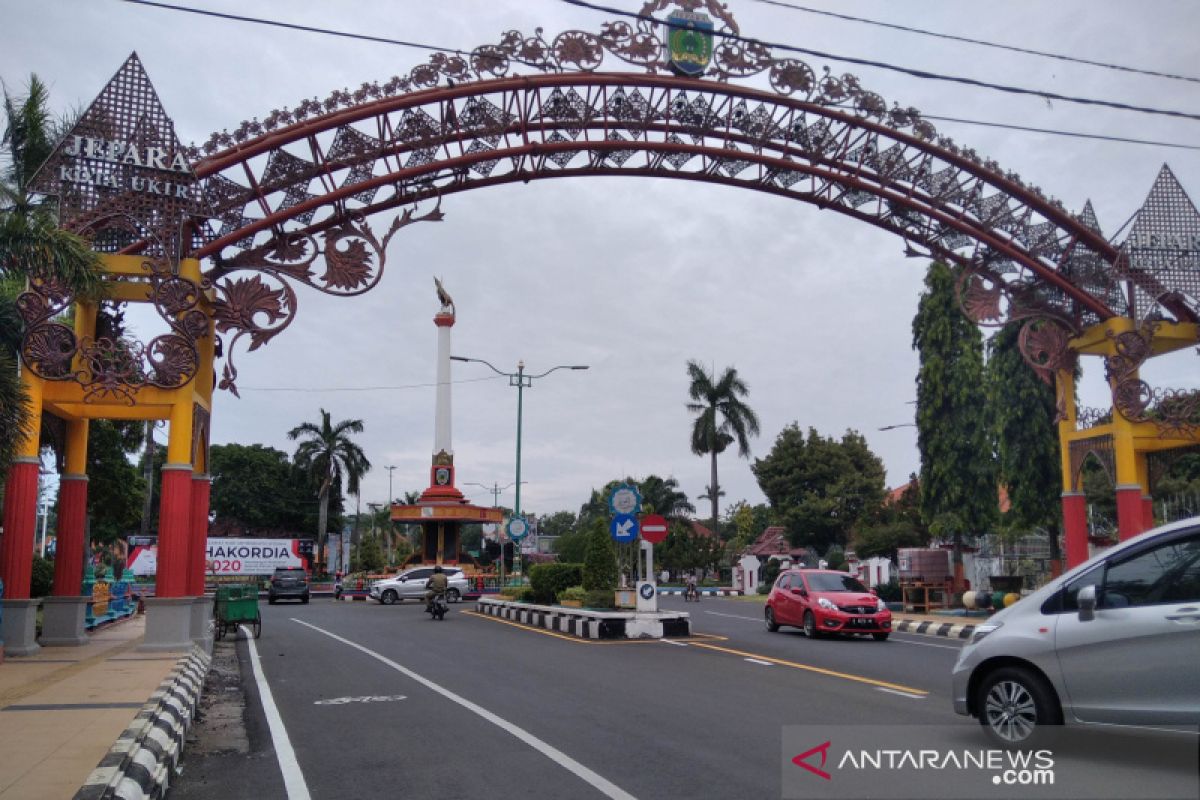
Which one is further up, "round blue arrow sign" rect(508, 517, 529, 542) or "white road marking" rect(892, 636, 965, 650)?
"round blue arrow sign" rect(508, 517, 529, 542)

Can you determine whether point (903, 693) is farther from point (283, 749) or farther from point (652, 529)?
point (652, 529)

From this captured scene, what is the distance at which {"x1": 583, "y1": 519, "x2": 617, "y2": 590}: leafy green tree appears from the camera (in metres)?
26.6

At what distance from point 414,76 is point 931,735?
15.8 meters

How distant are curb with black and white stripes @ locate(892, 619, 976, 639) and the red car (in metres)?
2.63

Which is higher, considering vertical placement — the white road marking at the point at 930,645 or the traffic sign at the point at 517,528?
the traffic sign at the point at 517,528

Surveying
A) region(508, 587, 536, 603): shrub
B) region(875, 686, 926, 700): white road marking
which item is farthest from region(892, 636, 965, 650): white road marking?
region(508, 587, 536, 603): shrub

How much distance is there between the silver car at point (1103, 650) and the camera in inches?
259

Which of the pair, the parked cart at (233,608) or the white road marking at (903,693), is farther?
the parked cart at (233,608)

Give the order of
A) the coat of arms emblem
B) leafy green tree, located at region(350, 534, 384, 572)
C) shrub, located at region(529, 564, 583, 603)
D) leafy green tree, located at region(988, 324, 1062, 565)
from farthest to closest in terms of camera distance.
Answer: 1. leafy green tree, located at region(350, 534, 384, 572)
2. leafy green tree, located at region(988, 324, 1062, 565)
3. shrub, located at region(529, 564, 583, 603)
4. the coat of arms emblem

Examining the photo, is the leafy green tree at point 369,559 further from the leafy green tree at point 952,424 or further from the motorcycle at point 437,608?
the leafy green tree at point 952,424

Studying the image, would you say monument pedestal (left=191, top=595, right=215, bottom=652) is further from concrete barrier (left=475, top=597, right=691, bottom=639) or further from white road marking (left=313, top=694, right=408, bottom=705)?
concrete barrier (left=475, top=597, right=691, bottom=639)

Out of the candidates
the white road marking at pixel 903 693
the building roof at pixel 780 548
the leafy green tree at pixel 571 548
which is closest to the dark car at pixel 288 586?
the building roof at pixel 780 548

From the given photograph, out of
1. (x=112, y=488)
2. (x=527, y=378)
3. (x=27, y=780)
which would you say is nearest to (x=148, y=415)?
(x=27, y=780)

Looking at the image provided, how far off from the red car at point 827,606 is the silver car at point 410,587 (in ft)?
71.9
